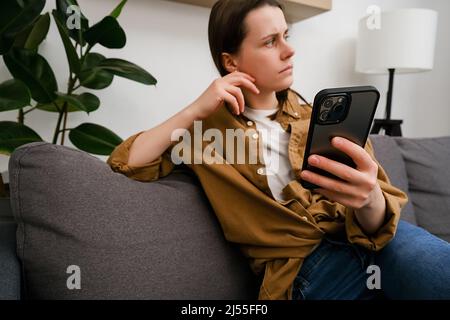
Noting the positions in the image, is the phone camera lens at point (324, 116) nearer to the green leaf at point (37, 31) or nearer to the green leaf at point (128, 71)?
the green leaf at point (128, 71)

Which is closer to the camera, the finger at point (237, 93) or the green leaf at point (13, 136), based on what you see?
the finger at point (237, 93)

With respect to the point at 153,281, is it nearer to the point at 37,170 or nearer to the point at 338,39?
the point at 37,170

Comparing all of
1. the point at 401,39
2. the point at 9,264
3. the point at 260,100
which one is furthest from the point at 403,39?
the point at 9,264

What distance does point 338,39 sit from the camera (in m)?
2.22

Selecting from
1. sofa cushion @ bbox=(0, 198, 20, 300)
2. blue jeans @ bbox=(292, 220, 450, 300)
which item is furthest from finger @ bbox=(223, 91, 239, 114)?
sofa cushion @ bbox=(0, 198, 20, 300)

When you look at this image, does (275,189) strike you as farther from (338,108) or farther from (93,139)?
(93,139)

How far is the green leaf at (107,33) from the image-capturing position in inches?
45.9

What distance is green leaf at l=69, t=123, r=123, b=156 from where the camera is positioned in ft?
4.17

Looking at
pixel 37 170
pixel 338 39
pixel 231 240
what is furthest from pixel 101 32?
pixel 338 39

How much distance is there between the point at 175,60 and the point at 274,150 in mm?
974

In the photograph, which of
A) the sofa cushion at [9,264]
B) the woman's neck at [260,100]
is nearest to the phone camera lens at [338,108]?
the woman's neck at [260,100]

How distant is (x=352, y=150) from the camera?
2.10 ft

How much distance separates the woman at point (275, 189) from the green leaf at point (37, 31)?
619 millimetres

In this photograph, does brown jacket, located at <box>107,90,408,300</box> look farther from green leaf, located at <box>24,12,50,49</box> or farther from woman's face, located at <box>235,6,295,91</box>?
green leaf, located at <box>24,12,50,49</box>
